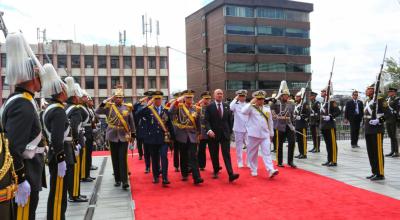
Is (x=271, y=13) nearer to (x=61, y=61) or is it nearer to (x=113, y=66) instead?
(x=113, y=66)

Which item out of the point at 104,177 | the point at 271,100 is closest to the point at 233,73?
the point at 271,100

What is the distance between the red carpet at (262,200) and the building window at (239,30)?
5050cm

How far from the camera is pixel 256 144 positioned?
8.84m

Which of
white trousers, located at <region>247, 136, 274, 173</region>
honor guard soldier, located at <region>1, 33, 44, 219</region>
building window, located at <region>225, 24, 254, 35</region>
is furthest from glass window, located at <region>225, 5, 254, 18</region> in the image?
honor guard soldier, located at <region>1, 33, 44, 219</region>

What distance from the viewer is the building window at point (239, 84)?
5756cm

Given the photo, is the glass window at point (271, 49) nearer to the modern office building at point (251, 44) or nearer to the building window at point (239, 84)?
the modern office building at point (251, 44)

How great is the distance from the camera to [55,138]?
4.54 metres

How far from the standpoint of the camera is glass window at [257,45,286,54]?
6006 cm

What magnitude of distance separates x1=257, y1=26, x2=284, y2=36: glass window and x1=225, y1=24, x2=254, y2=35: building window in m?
1.35

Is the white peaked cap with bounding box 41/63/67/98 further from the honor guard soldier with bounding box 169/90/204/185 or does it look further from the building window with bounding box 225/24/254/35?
the building window with bounding box 225/24/254/35

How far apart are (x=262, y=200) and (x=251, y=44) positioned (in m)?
54.6

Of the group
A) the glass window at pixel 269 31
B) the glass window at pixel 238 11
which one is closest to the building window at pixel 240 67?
the glass window at pixel 269 31

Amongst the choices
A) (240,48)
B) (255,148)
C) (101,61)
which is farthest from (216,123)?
(101,61)

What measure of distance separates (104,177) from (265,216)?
493 centimetres
